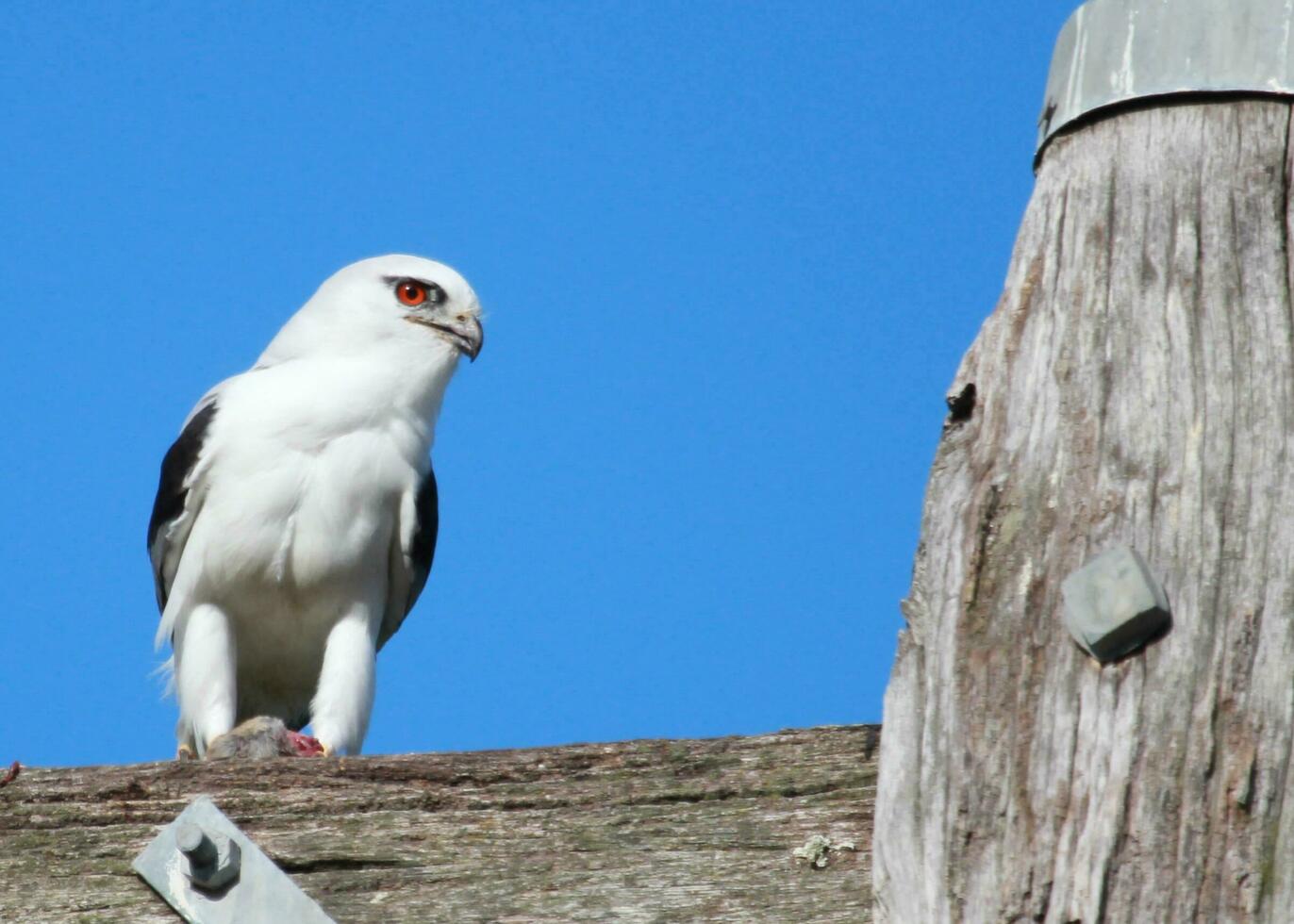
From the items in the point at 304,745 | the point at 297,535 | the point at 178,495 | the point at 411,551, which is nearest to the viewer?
the point at 304,745

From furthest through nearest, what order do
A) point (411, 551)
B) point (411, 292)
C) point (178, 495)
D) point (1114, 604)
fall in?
1. point (411, 292)
2. point (411, 551)
3. point (178, 495)
4. point (1114, 604)

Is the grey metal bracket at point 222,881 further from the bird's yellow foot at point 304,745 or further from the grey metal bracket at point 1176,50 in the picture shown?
the bird's yellow foot at point 304,745

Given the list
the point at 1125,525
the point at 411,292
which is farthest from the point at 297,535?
the point at 1125,525

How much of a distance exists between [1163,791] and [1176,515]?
1.09 ft

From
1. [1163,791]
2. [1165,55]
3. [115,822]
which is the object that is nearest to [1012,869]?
[1163,791]

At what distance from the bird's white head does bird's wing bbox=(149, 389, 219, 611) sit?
0.60 meters

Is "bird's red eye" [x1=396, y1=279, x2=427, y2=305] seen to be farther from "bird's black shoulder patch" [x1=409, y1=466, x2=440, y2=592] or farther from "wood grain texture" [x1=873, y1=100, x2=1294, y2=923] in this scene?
"wood grain texture" [x1=873, y1=100, x2=1294, y2=923]

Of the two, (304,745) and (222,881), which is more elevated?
(304,745)

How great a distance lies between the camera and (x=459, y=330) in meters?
7.86

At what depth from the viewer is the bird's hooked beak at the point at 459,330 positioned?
7.83 meters

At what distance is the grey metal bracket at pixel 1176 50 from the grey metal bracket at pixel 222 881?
60.3 inches

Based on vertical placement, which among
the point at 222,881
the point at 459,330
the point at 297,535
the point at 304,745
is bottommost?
the point at 222,881

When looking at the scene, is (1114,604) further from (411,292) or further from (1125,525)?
(411,292)

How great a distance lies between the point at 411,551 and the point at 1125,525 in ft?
17.2
